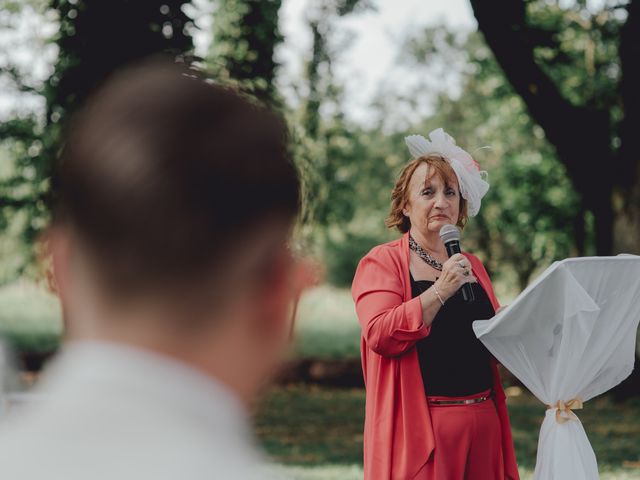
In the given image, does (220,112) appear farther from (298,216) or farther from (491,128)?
(491,128)

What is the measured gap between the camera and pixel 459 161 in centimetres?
Result: 402

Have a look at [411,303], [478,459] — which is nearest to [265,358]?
[411,303]

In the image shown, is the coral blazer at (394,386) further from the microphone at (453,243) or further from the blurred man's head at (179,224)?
the blurred man's head at (179,224)

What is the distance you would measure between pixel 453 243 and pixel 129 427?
9.58ft

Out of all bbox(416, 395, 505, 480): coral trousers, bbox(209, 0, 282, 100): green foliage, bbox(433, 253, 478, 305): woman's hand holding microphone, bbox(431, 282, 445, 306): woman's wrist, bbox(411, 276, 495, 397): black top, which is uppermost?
bbox(209, 0, 282, 100): green foliage

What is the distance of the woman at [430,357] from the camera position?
351 centimetres

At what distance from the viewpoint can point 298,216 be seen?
1141 mm

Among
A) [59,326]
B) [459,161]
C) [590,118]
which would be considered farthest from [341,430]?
[59,326]

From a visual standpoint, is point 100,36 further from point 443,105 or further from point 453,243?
point 443,105

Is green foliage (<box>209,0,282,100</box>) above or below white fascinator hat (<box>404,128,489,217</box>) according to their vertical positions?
above

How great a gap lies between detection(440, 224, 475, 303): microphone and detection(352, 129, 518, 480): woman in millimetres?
55

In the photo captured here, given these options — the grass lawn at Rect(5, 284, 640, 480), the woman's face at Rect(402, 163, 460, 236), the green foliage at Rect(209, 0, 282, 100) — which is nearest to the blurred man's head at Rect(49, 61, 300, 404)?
the grass lawn at Rect(5, 284, 640, 480)

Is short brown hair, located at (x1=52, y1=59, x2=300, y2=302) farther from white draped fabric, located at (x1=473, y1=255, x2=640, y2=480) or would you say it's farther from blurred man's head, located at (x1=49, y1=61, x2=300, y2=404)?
white draped fabric, located at (x1=473, y1=255, x2=640, y2=480)

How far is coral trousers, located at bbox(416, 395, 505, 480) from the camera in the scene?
3.55m
